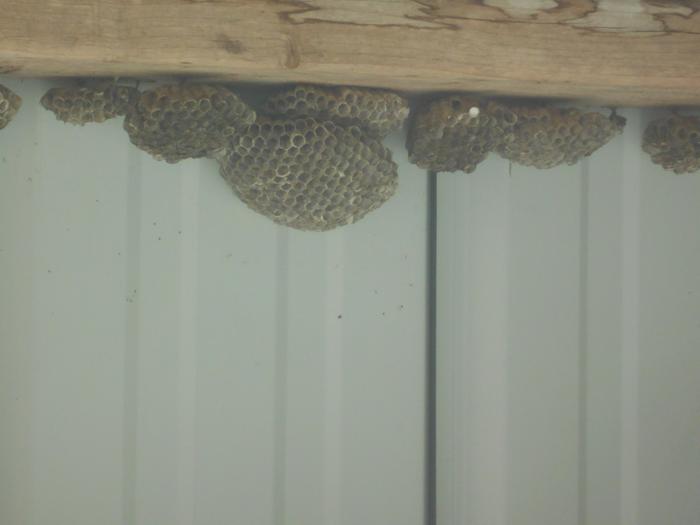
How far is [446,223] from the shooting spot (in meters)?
1.50

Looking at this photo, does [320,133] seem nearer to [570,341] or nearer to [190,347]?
[190,347]

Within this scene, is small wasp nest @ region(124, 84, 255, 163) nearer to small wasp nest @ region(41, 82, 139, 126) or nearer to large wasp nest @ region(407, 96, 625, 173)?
small wasp nest @ region(41, 82, 139, 126)

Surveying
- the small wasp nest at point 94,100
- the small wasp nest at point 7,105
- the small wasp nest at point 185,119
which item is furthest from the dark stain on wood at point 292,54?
the small wasp nest at point 7,105

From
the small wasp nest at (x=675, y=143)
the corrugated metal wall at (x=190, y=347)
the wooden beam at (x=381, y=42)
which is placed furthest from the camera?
the small wasp nest at (x=675, y=143)

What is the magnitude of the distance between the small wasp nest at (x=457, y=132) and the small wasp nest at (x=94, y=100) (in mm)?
438

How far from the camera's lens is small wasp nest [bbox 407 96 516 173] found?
1311 millimetres

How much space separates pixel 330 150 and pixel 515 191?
1.41 feet

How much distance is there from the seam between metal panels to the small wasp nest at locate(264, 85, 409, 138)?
0.24 m

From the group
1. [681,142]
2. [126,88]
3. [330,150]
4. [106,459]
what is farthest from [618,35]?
[106,459]

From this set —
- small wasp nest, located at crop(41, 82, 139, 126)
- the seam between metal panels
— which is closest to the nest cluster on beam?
small wasp nest, located at crop(41, 82, 139, 126)

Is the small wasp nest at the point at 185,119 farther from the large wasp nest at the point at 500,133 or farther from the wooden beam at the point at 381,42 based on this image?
the large wasp nest at the point at 500,133

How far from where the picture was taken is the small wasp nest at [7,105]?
46.4 inches

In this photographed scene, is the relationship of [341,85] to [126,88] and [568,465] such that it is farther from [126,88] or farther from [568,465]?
[568,465]

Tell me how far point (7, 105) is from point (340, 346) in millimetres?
639
